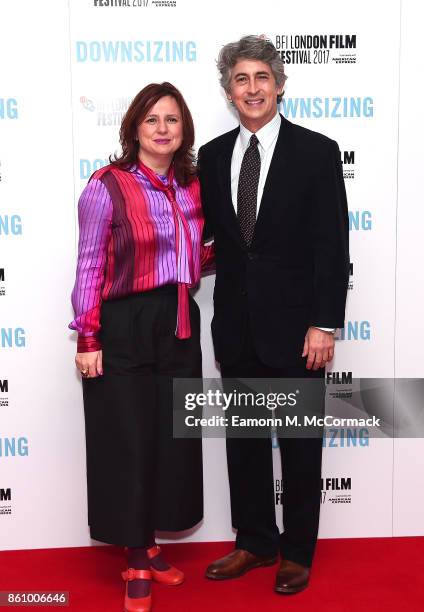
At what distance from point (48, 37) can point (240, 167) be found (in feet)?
3.13

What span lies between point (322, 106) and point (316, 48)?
0.23 meters

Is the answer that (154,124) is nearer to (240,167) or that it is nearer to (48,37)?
(240,167)

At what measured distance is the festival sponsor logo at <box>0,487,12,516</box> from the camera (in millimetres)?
2992

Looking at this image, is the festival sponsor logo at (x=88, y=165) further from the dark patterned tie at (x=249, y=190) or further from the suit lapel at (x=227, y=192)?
the dark patterned tie at (x=249, y=190)

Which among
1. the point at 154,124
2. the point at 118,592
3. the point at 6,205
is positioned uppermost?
the point at 154,124

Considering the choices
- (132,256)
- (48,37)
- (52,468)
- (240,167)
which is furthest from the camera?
(52,468)

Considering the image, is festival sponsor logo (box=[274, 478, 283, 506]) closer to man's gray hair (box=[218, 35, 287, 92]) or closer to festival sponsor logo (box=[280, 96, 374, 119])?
festival sponsor logo (box=[280, 96, 374, 119])

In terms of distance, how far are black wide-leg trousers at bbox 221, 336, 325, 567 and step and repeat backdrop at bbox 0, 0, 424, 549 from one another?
0.32 meters

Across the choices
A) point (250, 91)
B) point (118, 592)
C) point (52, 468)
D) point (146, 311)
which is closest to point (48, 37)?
point (250, 91)

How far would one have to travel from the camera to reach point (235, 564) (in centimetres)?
271

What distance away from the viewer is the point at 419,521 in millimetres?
3104

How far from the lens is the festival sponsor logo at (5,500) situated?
2.99 metres

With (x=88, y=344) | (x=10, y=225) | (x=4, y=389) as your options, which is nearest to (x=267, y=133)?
(x=88, y=344)

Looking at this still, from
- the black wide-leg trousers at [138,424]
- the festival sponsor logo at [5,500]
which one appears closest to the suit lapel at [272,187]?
the black wide-leg trousers at [138,424]
